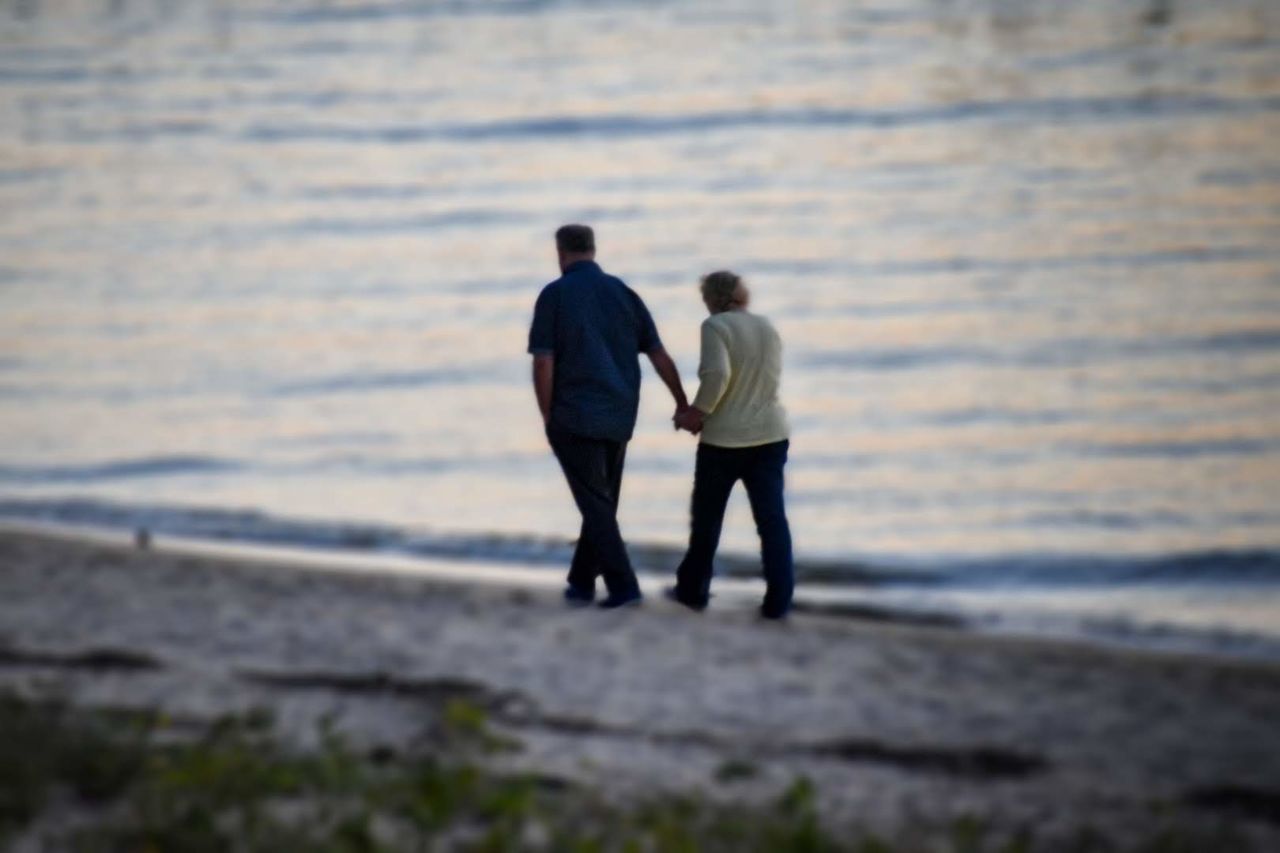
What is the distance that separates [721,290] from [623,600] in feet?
5.28

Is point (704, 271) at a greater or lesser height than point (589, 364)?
greater

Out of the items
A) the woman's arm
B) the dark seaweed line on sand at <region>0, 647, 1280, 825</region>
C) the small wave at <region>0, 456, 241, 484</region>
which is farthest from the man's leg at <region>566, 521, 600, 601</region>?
the small wave at <region>0, 456, 241, 484</region>

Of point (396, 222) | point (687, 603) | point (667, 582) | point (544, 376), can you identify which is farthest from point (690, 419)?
point (396, 222)

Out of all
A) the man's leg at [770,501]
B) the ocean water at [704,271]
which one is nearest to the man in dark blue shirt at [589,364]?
the man's leg at [770,501]

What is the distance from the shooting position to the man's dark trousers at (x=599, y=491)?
9234mm

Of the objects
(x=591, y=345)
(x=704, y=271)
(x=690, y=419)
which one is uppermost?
(x=704, y=271)

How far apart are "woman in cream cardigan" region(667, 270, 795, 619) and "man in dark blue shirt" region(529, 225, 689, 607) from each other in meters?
0.17

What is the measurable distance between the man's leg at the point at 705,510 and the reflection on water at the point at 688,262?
353 centimetres

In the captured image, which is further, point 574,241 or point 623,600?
point 623,600

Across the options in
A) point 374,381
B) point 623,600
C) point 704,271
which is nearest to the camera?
point 623,600

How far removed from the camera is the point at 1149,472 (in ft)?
51.2

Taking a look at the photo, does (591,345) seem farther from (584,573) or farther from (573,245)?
(584,573)

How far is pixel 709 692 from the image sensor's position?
8.44 meters

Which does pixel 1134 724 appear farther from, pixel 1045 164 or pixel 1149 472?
pixel 1045 164
